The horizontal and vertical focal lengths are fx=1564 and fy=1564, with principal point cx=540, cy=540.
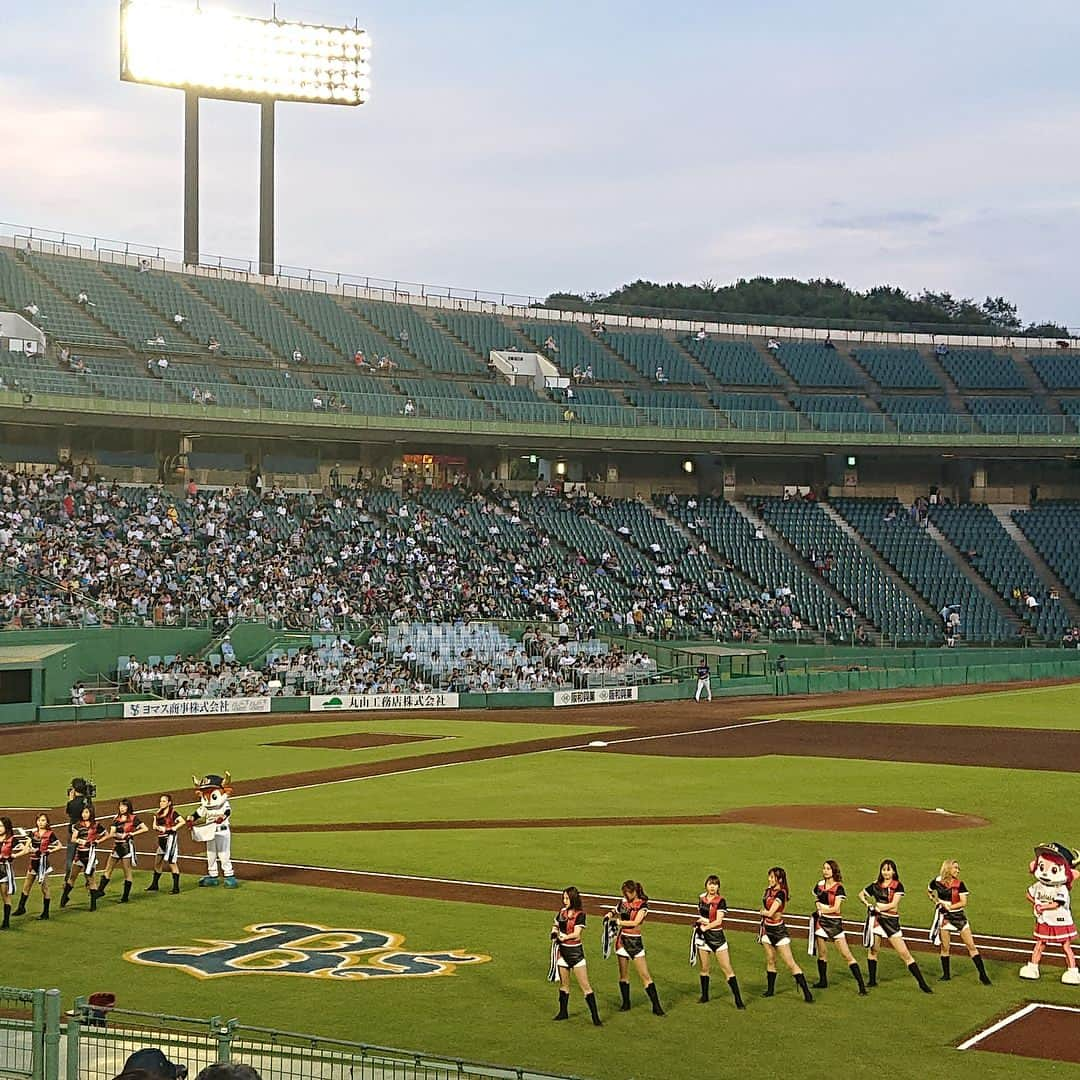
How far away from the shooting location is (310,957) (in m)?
19.2

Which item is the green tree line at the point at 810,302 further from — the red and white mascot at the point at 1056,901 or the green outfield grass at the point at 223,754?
the red and white mascot at the point at 1056,901

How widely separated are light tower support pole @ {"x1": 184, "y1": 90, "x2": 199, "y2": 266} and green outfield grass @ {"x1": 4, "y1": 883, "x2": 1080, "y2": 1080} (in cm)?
5569

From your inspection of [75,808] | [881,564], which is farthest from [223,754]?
[881,564]

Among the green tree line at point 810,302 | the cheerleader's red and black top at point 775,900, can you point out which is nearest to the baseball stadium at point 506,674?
the cheerleader's red and black top at point 775,900

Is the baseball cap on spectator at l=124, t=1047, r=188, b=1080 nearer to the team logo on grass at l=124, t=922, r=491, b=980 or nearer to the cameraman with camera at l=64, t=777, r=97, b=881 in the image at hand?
the team logo on grass at l=124, t=922, r=491, b=980

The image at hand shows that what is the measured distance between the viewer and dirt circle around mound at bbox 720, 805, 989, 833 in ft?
93.8

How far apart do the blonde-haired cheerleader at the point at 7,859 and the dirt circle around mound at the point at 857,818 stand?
526 inches

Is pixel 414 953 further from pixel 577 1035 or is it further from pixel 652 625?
pixel 652 625

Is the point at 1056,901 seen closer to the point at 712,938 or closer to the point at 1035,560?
the point at 712,938

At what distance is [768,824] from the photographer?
2895cm

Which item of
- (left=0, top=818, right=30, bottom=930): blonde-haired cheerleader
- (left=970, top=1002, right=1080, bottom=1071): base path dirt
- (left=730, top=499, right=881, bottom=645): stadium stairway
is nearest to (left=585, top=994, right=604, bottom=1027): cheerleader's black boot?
(left=970, top=1002, right=1080, bottom=1071): base path dirt

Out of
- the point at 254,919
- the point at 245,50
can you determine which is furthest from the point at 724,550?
the point at 254,919

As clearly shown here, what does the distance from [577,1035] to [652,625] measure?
46.1 m

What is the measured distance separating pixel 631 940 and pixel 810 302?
357 ft
